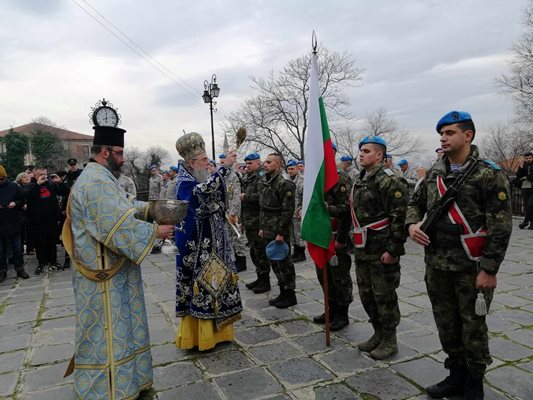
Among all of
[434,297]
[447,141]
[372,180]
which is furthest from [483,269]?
[372,180]

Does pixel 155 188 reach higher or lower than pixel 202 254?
higher

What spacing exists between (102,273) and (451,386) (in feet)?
9.29

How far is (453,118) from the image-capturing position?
2900mm

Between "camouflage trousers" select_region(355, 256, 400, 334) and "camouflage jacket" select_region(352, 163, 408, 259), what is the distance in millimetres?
128

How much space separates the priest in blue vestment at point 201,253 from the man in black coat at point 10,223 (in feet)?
17.7

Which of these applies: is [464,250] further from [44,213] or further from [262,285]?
[44,213]

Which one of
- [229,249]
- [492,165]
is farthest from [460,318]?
[229,249]

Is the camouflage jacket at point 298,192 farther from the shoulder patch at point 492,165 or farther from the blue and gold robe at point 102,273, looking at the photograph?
the blue and gold robe at point 102,273

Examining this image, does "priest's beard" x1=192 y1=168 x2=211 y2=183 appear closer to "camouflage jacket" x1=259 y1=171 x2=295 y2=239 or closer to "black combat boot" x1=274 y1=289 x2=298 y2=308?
"camouflage jacket" x1=259 y1=171 x2=295 y2=239

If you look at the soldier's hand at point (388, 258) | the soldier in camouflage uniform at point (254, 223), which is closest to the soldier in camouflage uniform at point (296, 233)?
the soldier in camouflage uniform at point (254, 223)

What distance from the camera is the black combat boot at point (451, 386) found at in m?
3.02

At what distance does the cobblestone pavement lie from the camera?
3.26m

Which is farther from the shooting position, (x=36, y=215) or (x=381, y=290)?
(x=36, y=215)

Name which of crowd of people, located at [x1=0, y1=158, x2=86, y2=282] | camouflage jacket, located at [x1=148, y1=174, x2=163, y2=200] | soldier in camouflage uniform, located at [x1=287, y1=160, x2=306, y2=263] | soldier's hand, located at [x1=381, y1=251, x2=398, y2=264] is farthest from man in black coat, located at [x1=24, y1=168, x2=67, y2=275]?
soldier's hand, located at [x1=381, y1=251, x2=398, y2=264]
